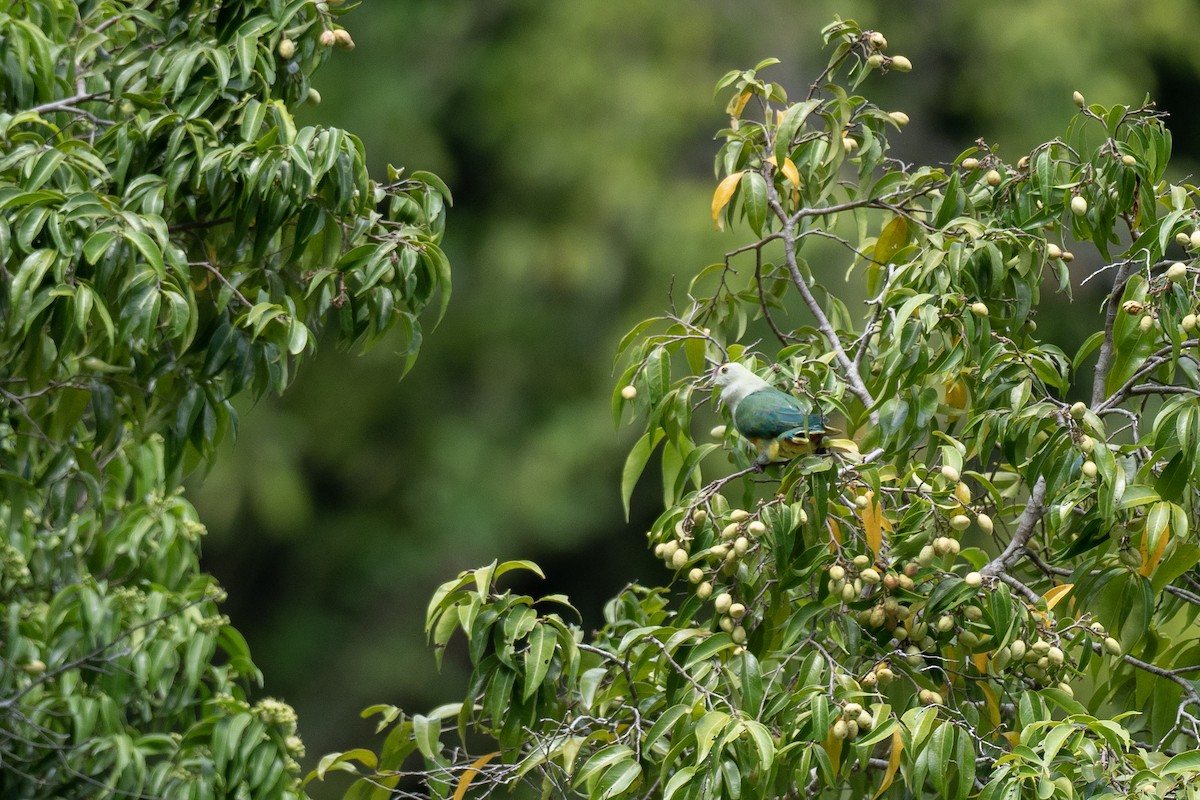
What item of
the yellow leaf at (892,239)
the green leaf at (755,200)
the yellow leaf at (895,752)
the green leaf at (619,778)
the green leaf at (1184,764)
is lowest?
the green leaf at (1184,764)

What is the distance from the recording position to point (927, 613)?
1.96 meters

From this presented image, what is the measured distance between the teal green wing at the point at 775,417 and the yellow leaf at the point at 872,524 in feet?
0.65

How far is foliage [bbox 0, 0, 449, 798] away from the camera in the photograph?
227 centimetres

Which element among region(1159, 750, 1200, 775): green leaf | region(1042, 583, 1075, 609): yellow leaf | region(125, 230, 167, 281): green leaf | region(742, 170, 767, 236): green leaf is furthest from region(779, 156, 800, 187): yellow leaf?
region(1159, 750, 1200, 775): green leaf

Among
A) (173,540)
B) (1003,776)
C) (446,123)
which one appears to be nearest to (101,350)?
(173,540)

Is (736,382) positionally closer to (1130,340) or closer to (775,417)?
(775,417)

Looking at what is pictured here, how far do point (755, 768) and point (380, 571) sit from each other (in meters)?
6.68

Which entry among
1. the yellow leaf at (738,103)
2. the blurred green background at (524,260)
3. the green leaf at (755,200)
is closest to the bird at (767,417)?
the green leaf at (755,200)

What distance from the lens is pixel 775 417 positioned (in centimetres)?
218

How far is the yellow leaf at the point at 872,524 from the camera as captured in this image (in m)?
1.95

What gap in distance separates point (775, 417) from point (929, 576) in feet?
1.14

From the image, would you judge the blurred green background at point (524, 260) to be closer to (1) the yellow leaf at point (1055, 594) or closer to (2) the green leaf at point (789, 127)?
(2) the green leaf at point (789, 127)

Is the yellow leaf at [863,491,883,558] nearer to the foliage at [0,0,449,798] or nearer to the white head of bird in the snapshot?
the white head of bird

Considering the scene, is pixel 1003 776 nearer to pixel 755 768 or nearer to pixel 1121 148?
pixel 755 768
